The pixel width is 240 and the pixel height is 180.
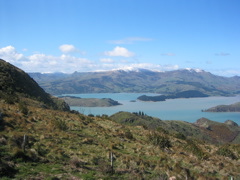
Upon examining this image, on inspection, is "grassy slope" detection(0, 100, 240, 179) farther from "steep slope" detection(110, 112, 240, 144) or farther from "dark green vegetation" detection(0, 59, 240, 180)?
"steep slope" detection(110, 112, 240, 144)

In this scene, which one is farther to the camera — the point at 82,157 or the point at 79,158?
the point at 82,157

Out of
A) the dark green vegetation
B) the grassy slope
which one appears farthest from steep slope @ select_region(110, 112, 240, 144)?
the grassy slope

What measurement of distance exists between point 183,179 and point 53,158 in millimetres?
7060

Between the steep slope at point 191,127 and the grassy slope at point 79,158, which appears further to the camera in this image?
the steep slope at point 191,127

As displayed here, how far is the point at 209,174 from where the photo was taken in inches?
574

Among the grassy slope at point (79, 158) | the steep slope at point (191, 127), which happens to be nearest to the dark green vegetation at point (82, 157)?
the grassy slope at point (79, 158)

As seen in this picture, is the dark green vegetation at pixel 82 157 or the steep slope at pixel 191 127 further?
the steep slope at pixel 191 127

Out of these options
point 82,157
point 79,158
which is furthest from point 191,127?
point 79,158

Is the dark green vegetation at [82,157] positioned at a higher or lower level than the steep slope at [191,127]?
higher

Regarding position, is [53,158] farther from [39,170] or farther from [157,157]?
[157,157]

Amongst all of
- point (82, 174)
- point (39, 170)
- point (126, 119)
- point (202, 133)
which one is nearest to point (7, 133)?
point (39, 170)

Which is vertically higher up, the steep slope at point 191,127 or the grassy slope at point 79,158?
the grassy slope at point 79,158

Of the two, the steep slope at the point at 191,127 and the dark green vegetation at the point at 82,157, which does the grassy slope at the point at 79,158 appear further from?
the steep slope at the point at 191,127

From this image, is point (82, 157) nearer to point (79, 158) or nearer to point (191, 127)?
point (79, 158)
